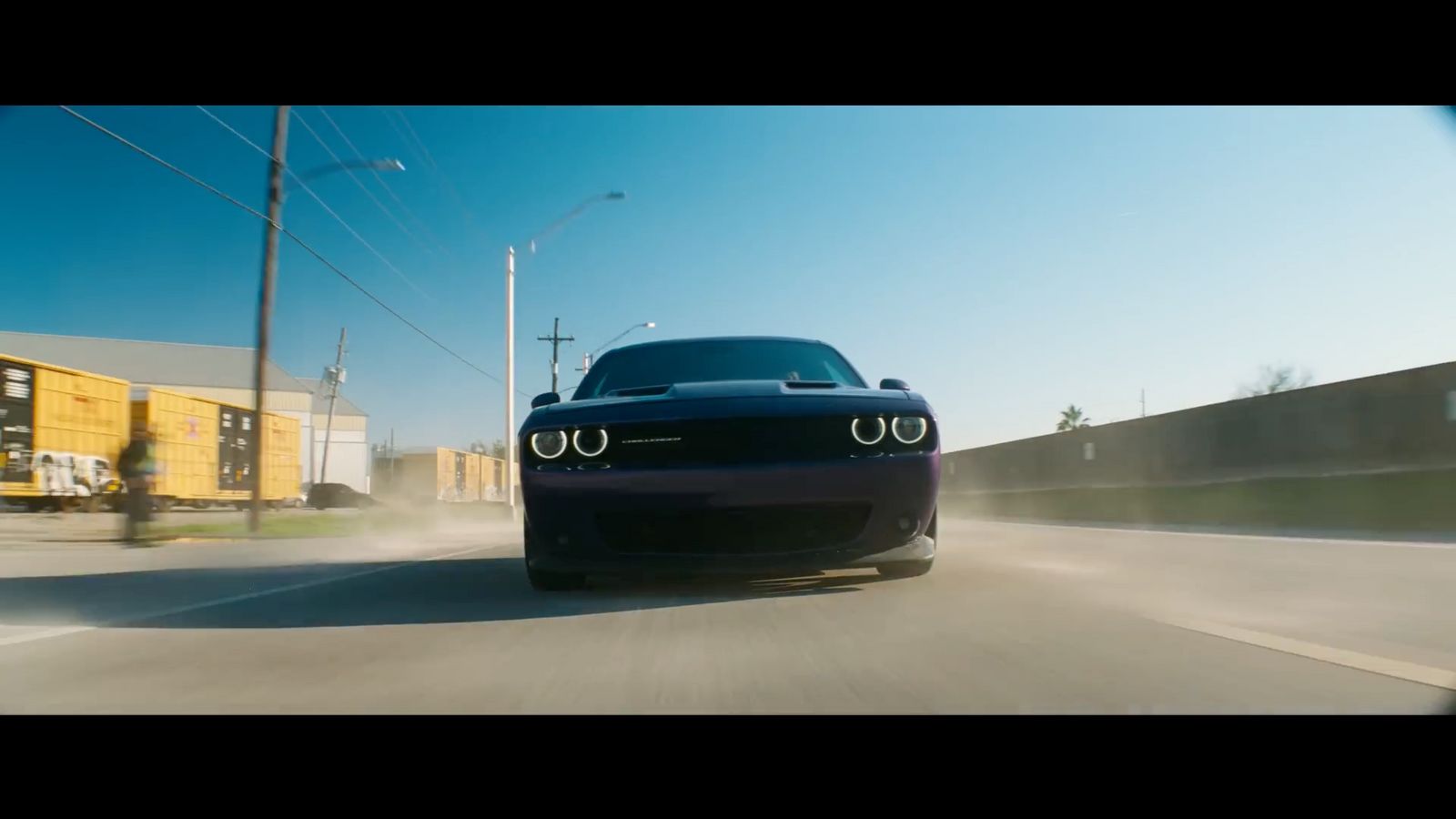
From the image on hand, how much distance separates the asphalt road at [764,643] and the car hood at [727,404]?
1010 millimetres

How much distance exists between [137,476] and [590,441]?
11633mm

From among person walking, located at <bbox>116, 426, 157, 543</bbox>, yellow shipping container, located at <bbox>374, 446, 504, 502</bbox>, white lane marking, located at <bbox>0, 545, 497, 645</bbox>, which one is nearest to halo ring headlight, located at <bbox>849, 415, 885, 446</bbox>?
white lane marking, located at <bbox>0, 545, 497, 645</bbox>

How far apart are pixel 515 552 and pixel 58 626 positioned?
5834 mm

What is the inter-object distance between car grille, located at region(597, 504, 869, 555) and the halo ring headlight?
1.10 feet

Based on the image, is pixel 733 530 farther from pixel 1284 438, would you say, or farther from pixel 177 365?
pixel 177 365

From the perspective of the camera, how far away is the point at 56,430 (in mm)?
20547

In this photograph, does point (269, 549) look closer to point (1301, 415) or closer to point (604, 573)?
point (604, 573)

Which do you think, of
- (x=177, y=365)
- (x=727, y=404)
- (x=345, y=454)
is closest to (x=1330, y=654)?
(x=727, y=404)

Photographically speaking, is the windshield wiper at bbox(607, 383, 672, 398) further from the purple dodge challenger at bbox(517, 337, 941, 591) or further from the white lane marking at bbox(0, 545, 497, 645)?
the white lane marking at bbox(0, 545, 497, 645)

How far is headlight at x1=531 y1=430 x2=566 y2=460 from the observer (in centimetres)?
527

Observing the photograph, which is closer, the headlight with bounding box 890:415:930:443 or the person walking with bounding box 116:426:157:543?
the headlight with bounding box 890:415:930:443

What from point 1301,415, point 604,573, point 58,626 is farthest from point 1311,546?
point 58,626

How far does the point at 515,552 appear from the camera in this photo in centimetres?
1099
